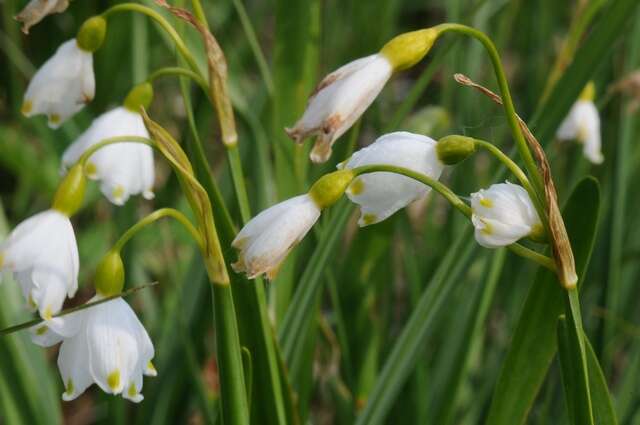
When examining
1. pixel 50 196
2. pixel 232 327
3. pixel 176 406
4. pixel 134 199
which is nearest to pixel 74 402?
pixel 50 196

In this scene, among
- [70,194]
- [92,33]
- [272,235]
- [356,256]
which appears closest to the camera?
[272,235]

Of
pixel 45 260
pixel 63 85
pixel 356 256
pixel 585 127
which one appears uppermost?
pixel 63 85

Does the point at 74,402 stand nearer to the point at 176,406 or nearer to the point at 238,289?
the point at 176,406

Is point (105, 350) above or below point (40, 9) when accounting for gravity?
below

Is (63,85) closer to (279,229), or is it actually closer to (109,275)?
(109,275)

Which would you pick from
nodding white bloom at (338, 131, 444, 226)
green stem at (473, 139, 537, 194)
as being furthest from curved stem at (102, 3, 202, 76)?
green stem at (473, 139, 537, 194)

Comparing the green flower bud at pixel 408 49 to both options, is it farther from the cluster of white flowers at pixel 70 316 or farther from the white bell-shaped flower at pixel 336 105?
the cluster of white flowers at pixel 70 316

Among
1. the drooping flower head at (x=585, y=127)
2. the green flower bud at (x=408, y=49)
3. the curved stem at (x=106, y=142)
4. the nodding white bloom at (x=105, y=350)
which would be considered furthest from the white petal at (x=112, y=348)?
the drooping flower head at (x=585, y=127)

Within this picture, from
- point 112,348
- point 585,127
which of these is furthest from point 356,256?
point 112,348
